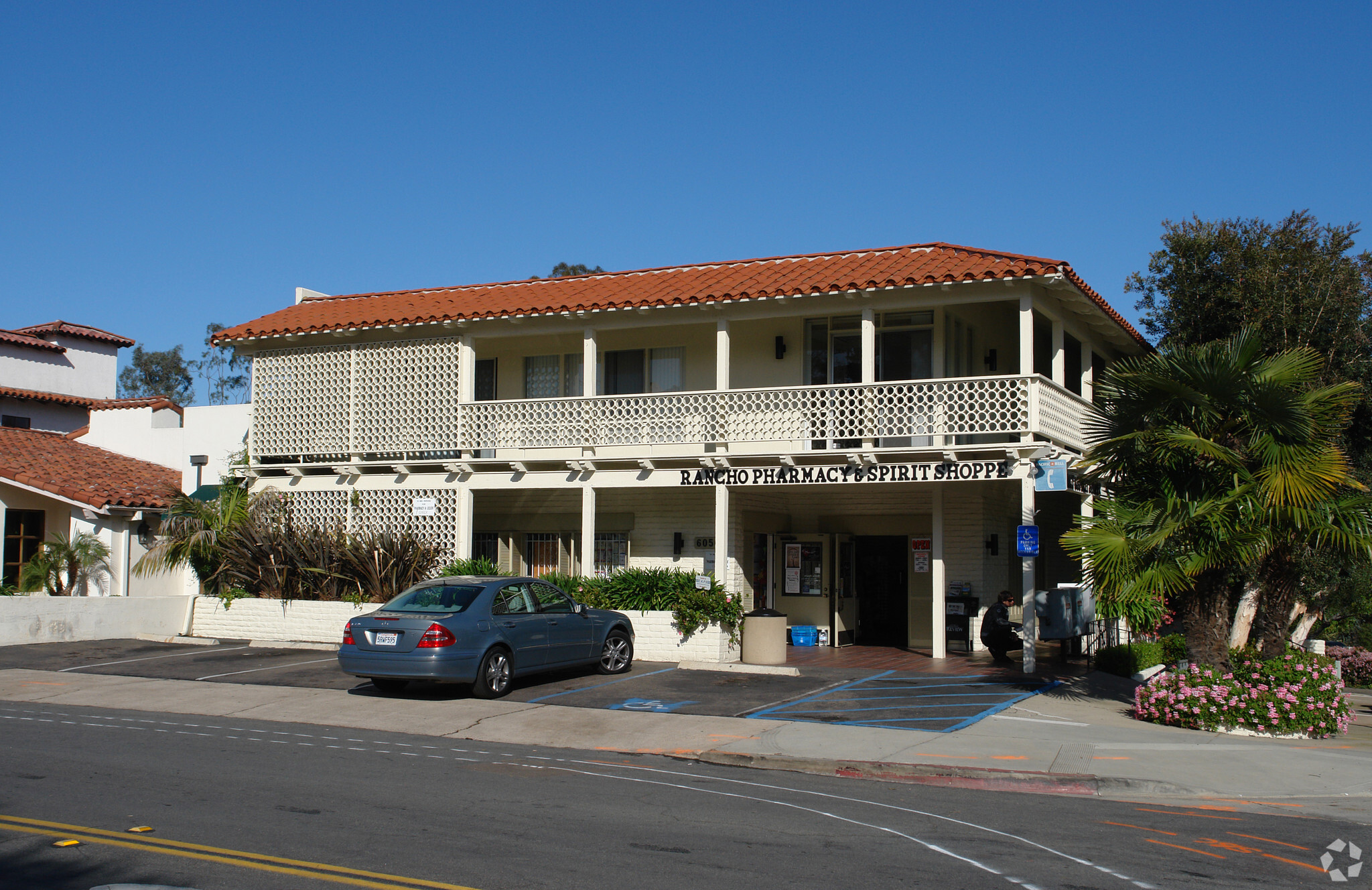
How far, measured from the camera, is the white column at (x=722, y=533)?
18.7 m

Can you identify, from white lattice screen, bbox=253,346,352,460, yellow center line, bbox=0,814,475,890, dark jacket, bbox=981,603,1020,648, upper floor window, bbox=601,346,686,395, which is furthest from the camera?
white lattice screen, bbox=253,346,352,460

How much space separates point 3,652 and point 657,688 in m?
11.4

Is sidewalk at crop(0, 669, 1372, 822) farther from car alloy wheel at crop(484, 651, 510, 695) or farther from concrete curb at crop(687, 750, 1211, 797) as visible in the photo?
car alloy wheel at crop(484, 651, 510, 695)

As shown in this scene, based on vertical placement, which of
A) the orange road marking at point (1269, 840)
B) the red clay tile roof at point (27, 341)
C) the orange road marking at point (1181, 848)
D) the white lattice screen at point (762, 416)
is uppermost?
the red clay tile roof at point (27, 341)

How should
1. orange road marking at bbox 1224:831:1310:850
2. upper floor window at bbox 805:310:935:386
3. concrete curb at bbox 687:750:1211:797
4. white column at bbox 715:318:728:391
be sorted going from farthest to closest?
upper floor window at bbox 805:310:935:386 < white column at bbox 715:318:728:391 < concrete curb at bbox 687:750:1211:797 < orange road marking at bbox 1224:831:1310:850

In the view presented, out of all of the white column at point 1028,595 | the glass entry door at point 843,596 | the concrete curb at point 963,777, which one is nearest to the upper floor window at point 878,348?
the glass entry door at point 843,596

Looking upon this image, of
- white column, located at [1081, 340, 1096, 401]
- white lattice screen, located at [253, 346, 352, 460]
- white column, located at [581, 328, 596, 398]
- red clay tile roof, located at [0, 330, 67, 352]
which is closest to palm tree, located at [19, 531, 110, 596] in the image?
white lattice screen, located at [253, 346, 352, 460]

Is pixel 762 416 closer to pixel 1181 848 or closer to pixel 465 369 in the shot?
pixel 465 369

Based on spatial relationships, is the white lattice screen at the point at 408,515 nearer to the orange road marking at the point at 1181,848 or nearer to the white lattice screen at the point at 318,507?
the white lattice screen at the point at 318,507

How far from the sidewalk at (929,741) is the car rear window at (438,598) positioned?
1.15 metres

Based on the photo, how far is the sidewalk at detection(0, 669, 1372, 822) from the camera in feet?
32.1

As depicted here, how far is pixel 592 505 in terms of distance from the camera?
65.6ft

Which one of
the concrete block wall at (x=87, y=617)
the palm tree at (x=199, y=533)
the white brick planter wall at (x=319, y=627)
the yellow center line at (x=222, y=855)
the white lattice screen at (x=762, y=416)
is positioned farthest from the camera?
the palm tree at (x=199, y=533)

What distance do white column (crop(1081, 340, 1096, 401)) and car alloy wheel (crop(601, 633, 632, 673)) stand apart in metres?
9.80
